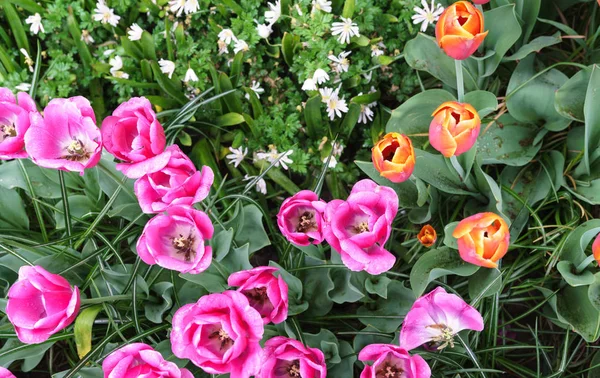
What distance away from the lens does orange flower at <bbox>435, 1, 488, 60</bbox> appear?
0.95 metres

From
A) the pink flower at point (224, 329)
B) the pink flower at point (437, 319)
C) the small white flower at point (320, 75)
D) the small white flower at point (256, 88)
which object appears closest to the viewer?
the pink flower at point (224, 329)

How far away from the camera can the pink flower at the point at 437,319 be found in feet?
3.17

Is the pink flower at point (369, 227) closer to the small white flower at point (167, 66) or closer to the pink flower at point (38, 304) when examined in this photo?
the pink flower at point (38, 304)

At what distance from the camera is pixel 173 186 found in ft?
3.04

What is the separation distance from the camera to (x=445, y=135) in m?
0.93

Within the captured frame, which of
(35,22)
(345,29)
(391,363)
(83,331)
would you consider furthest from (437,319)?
(35,22)

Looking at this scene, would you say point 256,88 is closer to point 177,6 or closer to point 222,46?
point 222,46

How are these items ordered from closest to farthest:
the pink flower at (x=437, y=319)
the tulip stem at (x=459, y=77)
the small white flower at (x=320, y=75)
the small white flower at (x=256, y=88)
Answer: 1. the pink flower at (x=437, y=319)
2. the tulip stem at (x=459, y=77)
3. the small white flower at (x=320, y=75)
4. the small white flower at (x=256, y=88)

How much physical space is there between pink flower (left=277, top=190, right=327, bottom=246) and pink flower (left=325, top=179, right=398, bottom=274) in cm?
3

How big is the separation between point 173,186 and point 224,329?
236 millimetres

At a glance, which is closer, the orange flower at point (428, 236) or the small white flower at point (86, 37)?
the orange flower at point (428, 236)

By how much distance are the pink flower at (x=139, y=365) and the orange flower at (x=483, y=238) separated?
48cm

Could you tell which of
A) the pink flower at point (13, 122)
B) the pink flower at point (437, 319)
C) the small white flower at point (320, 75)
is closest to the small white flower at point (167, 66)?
the small white flower at point (320, 75)

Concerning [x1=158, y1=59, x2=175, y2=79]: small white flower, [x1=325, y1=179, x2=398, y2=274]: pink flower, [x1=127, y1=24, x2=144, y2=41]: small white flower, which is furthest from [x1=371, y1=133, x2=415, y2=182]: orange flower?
[x1=127, y1=24, x2=144, y2=41]: small white flower
